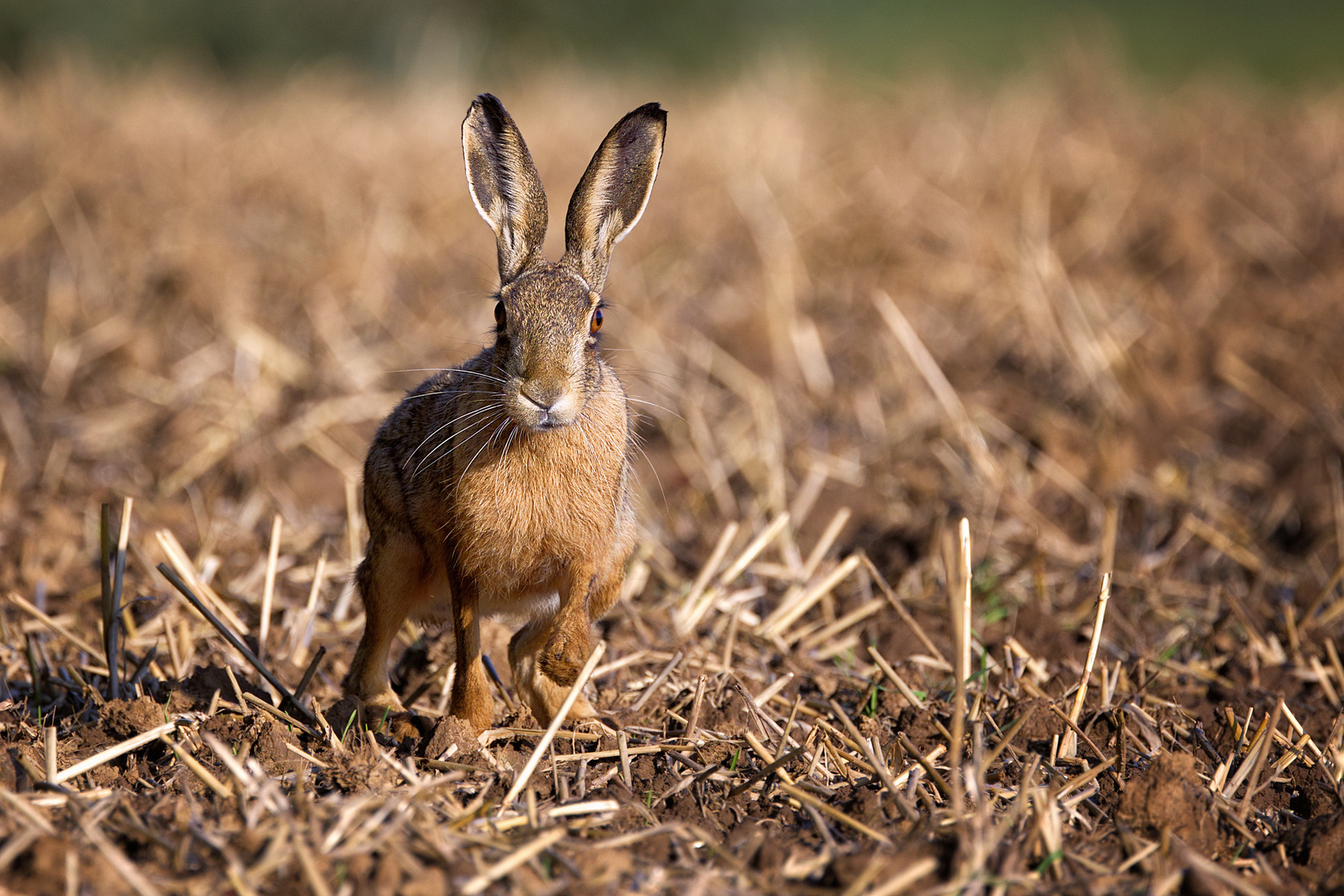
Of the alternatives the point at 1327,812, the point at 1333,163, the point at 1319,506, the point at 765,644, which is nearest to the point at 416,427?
the point at 765,644

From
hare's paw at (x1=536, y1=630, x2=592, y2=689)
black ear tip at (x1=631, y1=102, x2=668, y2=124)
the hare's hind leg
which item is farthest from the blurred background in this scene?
hare's paw at (x1=536, y1=630, x2=592, y2=689)

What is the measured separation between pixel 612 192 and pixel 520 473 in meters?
0.88

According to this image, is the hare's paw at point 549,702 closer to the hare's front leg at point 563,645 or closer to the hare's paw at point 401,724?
the hare's front leg at point 563,645

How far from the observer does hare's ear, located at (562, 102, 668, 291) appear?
3680 millimetres

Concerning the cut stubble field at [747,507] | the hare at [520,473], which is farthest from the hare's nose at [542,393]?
the cut stubble field at [747,507]

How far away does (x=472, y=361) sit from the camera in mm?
3791

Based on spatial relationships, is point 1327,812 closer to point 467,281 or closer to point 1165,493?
point 1165,493

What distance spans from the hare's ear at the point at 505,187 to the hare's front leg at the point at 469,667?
3.05 feet

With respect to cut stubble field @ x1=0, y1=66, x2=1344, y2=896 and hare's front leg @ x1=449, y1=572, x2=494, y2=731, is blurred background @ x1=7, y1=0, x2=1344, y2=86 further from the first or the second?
hare's front leg @ x1=449, y1=572, x2=494, y2=731

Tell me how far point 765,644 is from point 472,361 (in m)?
1.53

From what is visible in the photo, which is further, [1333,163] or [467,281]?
[1333,163]

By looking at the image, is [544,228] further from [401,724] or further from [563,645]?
[401,724]

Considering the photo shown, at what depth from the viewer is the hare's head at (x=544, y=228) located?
3.45m

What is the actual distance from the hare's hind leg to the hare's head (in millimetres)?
734
